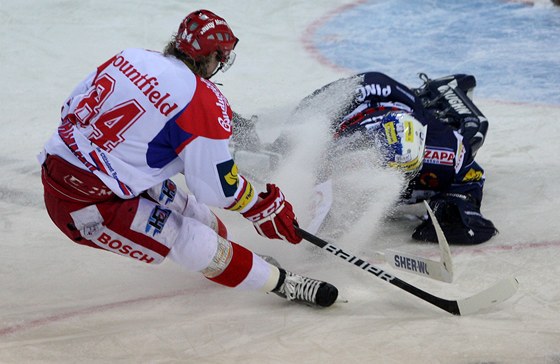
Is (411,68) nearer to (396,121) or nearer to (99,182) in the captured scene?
(396,121)

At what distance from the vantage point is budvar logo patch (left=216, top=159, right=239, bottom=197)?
2920mm

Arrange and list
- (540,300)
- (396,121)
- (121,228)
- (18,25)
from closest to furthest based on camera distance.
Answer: (121,228) < (540,300) < (396,121) < (18,25)

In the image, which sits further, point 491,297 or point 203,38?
point 491,297

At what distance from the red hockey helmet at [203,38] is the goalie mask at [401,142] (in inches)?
42.4

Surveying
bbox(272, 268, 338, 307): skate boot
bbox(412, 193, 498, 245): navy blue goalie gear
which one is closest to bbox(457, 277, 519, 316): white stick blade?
bbox(272, 268, 338, 307): skate boot

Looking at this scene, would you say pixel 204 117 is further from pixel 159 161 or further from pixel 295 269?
pixel 295 269

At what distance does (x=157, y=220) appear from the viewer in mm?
3070

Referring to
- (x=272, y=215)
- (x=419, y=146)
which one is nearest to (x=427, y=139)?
(x=419, y=146)

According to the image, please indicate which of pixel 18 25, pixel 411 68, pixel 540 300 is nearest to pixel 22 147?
pixel 18 25

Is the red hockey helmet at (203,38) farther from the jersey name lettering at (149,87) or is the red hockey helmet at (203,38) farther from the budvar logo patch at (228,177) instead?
the budvar logo patch at (228,177)

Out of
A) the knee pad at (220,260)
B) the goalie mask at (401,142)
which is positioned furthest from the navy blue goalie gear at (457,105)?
the knee pad at (220,260)

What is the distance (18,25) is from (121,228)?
4.56 metres

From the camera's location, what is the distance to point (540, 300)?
3254 mm

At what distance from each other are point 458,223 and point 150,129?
1620mm
